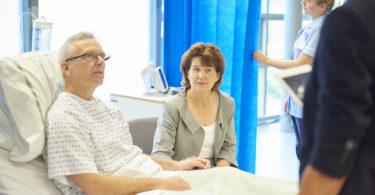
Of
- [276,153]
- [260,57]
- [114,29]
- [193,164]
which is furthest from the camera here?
[276,153]

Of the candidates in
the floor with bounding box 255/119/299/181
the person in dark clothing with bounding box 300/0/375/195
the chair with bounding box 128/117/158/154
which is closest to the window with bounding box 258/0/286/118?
the floor with bounding box 255/119/299/181

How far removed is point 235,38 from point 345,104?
2090 millimetres

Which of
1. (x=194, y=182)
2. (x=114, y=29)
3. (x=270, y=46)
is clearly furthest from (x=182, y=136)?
(x=270, y=46)

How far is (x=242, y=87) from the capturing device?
2.93 metres

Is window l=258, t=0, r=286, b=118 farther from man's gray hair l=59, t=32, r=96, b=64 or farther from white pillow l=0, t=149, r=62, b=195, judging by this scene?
white pillow l=0, t=149, r=62, b=195

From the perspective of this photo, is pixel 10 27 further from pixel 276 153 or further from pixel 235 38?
pixel 276 153

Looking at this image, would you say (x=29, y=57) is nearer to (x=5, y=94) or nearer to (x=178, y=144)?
→ (x=5, y=94)

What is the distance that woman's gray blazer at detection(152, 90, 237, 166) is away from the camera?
2.25 meters

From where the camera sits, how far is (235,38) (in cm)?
290

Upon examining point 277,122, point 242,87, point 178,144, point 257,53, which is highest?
point 257,53

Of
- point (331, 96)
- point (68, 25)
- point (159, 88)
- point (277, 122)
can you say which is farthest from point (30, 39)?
point (277, 122)

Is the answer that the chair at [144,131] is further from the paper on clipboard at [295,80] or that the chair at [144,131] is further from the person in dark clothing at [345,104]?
the person in dark clothing at [345,104]

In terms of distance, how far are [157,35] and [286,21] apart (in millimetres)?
2005

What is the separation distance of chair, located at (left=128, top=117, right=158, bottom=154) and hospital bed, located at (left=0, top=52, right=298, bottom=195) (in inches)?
22.8
